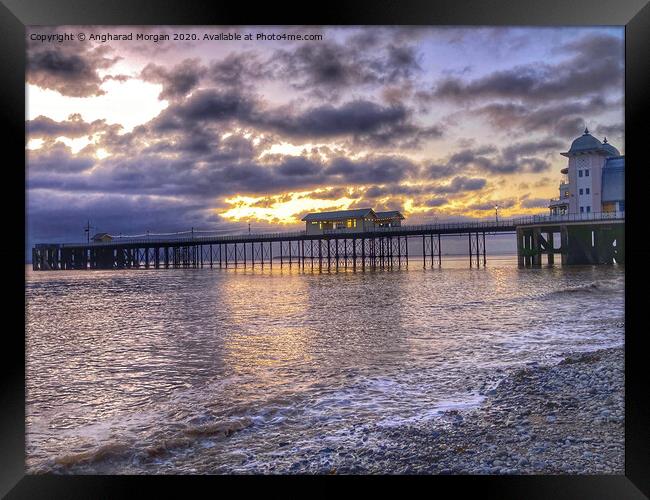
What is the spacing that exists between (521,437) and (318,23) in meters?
4.23

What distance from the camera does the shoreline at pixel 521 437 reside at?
4.24m

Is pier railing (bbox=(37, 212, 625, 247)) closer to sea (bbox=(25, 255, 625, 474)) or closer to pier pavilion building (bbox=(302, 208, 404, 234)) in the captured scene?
pier pavilion building (bbox=(302, 208, 404, 234))

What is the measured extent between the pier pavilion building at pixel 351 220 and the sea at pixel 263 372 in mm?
27543

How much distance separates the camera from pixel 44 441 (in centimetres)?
544

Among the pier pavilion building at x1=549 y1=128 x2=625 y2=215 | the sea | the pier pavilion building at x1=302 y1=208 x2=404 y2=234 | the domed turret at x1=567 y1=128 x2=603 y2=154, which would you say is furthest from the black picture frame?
the pier pavilion building at x1=302 y1=208 x2=404 y2=234

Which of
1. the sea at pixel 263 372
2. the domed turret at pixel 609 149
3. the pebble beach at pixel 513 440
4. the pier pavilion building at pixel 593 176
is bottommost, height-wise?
the sea at pixel 263 372

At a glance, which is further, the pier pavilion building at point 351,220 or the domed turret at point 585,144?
the pier pavilion building at point 351,220

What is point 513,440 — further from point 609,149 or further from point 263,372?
point 609,149

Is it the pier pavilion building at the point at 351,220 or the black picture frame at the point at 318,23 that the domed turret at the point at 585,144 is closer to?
the pier pavilion building at the point at 351,220

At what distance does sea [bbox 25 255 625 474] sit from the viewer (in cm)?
500

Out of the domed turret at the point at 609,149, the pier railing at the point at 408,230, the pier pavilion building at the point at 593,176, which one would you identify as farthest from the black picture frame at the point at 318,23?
the domed turret at the point at 609,149
